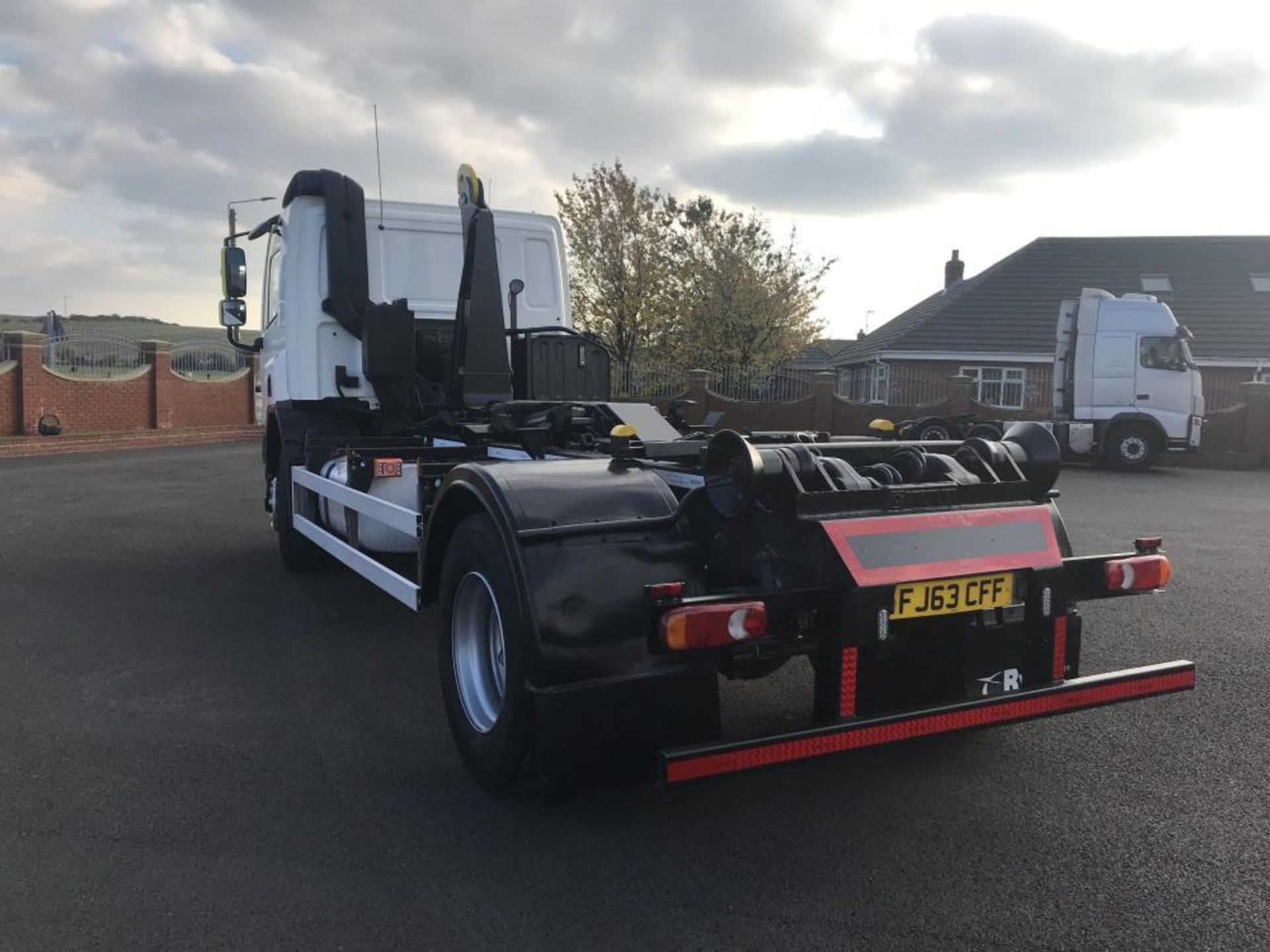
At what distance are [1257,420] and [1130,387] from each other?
4.77 metres

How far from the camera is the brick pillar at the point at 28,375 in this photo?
2070 cm

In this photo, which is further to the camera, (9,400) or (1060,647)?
(9,400)

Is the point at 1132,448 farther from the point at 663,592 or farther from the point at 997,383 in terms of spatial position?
the point at 663,592

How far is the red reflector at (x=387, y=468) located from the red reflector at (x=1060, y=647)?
3279 millimetres

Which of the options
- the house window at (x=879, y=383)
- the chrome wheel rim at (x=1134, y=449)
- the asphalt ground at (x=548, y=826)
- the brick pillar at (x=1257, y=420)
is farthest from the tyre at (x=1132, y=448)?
the asphalt ground at (x=548, y=826)

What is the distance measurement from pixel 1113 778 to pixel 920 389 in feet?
76.8

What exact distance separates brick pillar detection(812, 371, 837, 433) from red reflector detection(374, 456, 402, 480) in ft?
69.1

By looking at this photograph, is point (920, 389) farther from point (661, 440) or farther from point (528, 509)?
point (528, 509)

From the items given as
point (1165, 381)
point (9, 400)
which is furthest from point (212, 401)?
point (1165, 381)

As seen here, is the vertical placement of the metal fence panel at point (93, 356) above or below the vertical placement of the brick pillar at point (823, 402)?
above

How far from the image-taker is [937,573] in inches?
121

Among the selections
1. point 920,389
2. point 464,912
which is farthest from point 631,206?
point 464,912

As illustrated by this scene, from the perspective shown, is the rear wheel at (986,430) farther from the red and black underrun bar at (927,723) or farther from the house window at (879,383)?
the red and black underrun bar at (927,723)

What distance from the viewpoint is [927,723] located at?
3025 mm
